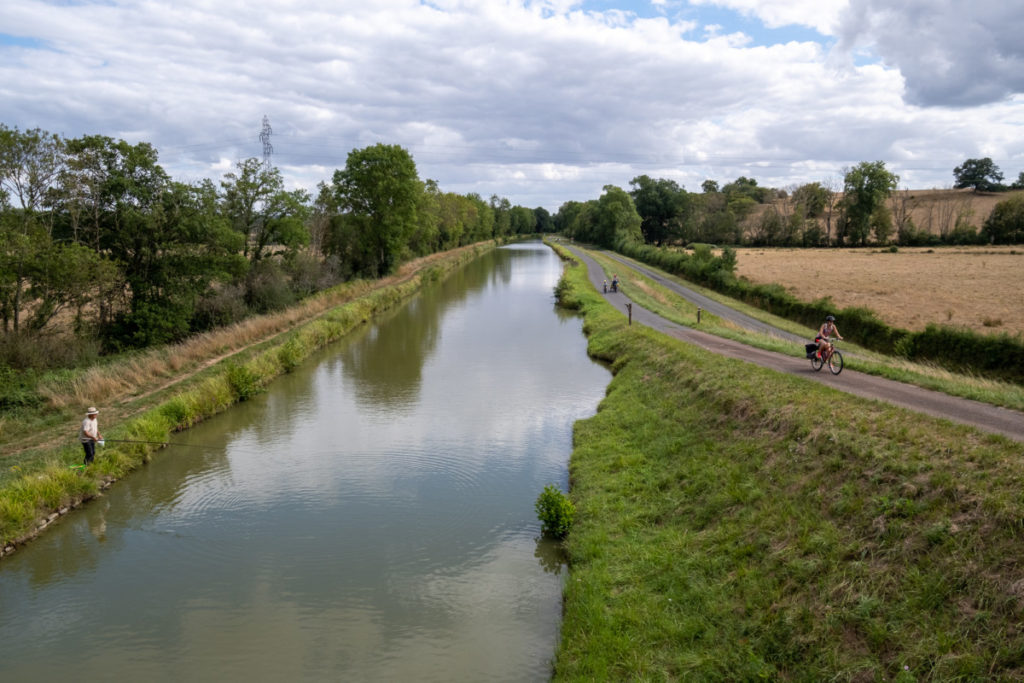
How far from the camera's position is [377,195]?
176 ft

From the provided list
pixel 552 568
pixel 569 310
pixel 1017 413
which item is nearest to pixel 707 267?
pixel 569 310

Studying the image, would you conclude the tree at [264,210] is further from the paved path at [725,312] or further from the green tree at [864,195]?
the green tree at [864,195]

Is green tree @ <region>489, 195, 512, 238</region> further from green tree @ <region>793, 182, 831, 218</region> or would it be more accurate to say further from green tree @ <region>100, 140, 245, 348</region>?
green tree @ <region>100, 140, 245, 348</region>

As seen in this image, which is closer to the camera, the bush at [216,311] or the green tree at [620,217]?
the bush at [216,311]

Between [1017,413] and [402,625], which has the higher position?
[1017,413]

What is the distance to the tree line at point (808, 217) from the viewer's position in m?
94.5

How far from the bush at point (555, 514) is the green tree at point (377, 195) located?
44802mm

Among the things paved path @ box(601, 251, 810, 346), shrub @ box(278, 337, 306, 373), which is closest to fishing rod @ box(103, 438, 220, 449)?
shrub @ box(278, 337, 306, 373)

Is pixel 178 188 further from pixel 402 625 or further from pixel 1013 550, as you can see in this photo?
pixel 1013 550

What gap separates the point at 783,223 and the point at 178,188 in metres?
105

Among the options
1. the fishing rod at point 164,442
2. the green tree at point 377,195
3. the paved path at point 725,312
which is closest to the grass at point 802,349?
the paved path at point 725,312

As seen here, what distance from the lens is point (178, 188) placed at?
27.4 meters

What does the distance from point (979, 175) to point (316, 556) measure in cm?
16990

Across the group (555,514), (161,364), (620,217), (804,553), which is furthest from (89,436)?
(620,217)
